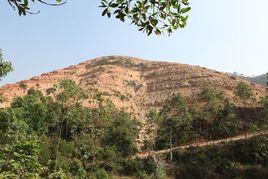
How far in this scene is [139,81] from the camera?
79.2 m

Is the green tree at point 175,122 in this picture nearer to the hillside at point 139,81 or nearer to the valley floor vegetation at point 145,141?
the valley floor vegetation at point 145,141

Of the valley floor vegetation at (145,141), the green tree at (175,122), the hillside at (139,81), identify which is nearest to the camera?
the valley floor vegetation at (145,141)

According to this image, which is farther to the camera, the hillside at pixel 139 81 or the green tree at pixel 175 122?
the hillside at pixel 139 81

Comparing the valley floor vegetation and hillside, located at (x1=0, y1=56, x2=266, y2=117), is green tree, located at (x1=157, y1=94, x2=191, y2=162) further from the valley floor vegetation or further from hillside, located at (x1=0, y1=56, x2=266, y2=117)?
hillside, located at (x1=0, y1=56, x2=266, y2=117)

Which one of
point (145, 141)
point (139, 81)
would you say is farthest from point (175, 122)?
point (139, 81)

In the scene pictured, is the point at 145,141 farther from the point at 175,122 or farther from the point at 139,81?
the point at 139,81

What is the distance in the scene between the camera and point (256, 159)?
41406 millimetres

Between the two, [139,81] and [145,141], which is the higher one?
[139,81]

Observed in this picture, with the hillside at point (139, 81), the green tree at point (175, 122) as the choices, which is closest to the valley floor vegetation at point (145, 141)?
the green tree at point (175, 122)

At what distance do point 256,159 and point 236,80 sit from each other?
3401 cm

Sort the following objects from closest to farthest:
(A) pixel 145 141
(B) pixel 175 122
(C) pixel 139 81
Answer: (B) pixel 175 122
(A) pixel 145 141
(C) pixel 139 81

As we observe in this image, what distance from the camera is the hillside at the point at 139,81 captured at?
68.7 meters

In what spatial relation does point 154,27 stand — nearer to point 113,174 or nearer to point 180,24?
point 180,24

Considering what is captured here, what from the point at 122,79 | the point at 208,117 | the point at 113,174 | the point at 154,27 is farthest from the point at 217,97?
the point at 154,27
